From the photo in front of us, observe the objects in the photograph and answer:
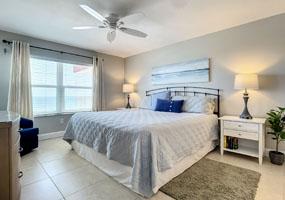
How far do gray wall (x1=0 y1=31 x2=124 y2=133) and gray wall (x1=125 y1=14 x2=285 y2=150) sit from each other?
2.35 metres

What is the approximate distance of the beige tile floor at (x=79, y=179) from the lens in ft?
5.96

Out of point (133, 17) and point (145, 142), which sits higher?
point (133, 17)

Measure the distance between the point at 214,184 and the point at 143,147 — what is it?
1.07 metres

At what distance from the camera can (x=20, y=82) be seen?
363 centimetres

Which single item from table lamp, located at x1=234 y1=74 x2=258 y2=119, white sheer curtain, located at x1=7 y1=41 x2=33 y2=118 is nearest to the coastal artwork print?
table lamp, located at x1=234 y1=74 x2=258 y2=119

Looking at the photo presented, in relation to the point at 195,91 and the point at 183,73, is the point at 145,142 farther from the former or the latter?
the point at 183,73

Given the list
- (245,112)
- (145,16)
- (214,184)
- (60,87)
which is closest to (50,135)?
(60,87)

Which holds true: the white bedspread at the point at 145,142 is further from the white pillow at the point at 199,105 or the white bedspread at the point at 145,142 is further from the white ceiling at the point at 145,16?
the white ceiling at the point at 145,16

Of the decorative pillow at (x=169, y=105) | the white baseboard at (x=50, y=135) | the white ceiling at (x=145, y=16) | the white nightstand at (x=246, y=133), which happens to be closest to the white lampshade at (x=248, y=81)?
the white nightstand at (x=246, y=133)

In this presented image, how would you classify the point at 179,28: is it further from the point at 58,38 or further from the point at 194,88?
the point at 58,38

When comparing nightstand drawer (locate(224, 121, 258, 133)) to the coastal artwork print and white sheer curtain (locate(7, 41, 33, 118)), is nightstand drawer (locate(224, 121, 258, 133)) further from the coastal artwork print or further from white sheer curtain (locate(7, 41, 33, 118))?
white sheer curtain (locate(7, 41, 33, 118))

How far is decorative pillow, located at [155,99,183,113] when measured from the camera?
140 inches

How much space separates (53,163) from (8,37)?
3.01 metres

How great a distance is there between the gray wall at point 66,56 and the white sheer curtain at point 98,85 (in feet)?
0.68
